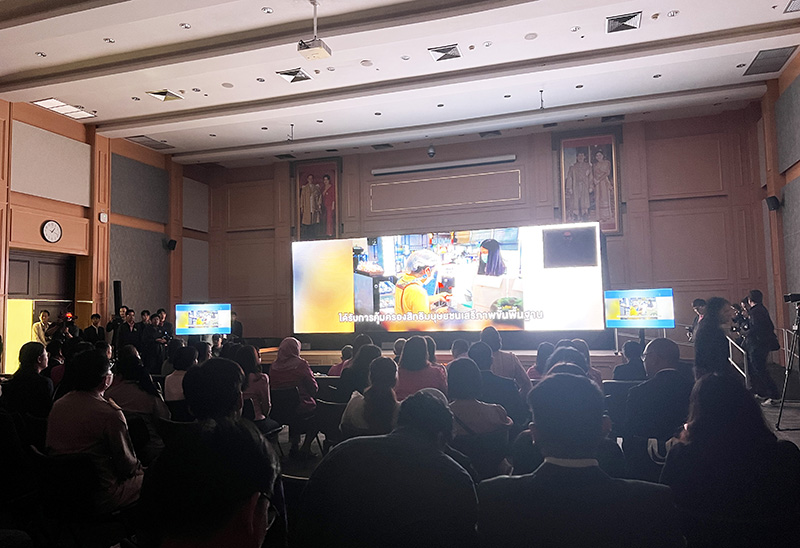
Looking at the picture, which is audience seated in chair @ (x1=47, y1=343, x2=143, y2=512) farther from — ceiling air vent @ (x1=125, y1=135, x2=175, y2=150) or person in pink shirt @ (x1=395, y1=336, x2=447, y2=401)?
ceiling air vent @ (x1=125, y1=135, x2=175, y2=150)

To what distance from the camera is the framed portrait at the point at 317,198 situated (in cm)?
1181

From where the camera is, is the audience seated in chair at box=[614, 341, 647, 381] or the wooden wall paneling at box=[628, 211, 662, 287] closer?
the audience seated in chair at box=[614, 341, 647, 381]

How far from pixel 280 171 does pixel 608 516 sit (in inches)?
463

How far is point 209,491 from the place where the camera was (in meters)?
1.02

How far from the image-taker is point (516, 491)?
1439 millimetres

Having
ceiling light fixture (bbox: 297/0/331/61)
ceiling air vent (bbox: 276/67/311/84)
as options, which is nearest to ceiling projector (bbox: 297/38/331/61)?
ceiling light fixture (bbox: 297/0/331/61)

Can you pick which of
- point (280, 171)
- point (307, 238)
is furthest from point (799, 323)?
point (280, 171)

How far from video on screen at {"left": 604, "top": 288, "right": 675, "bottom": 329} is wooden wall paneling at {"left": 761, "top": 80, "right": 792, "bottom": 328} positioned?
5.39 feet

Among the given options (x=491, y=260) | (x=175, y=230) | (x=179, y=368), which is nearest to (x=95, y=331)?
(x=175, y=230)

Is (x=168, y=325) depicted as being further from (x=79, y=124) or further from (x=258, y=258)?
(x=79, y=124)

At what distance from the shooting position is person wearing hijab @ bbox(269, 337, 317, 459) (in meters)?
4.75

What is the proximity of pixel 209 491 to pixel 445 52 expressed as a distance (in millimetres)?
6970

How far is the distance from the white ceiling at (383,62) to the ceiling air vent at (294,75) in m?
0.12

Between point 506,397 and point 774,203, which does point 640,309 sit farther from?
point 506,397
